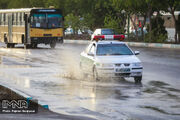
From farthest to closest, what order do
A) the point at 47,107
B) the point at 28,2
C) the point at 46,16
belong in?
the point at 28,2
the point at 46,16
the point at 47,107

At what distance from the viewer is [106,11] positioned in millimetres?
71688

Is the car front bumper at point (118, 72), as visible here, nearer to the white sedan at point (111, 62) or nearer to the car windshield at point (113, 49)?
the white sedan at point (111, 62)

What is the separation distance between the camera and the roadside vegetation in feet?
180

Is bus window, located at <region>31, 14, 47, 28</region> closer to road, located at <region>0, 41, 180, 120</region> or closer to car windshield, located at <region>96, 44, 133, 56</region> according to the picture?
road, located at <region>0, 41, 180, 120</region>

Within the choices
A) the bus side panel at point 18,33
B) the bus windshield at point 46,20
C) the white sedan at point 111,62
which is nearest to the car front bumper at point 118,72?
the white sedan at point 111,62

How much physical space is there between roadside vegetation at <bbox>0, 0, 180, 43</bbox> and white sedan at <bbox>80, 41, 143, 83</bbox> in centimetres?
2938

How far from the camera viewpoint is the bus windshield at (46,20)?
150ft

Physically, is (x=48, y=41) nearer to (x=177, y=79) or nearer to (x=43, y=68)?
(x=43, y=68)

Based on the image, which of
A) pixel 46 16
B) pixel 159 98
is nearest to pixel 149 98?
pixel 159 98

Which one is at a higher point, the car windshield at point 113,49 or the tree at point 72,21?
the tree at point 72,21

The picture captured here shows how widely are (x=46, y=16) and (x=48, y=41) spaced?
202cm

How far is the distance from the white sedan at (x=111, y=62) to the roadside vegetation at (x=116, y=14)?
29382 mm

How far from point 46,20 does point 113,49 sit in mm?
25518

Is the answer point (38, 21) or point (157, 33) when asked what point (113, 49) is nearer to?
point (38, 21)
